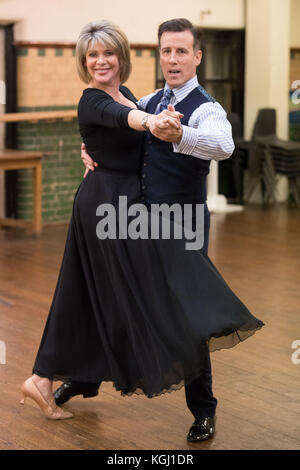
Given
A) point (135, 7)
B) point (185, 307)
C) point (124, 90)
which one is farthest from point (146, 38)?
point (185, 307)

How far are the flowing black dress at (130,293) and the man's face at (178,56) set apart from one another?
0.20 metres

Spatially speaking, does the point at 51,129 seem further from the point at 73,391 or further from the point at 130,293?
the point at 130,293

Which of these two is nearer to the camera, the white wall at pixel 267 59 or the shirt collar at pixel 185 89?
the shirt collar at pixel 185 89

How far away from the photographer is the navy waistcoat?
2.81 metres

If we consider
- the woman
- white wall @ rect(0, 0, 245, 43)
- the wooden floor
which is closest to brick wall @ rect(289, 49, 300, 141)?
white wall @ rect(0, 0, 245, 43)

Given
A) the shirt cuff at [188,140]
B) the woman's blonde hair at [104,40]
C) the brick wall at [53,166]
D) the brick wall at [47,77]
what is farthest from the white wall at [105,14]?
the shirt cuff at [188,140]

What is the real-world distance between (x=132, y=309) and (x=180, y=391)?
2.56 feet

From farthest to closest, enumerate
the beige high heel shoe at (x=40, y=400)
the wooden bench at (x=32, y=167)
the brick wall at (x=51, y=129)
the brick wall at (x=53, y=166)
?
the brick wall at (x=53, y=166)
the brick wall at (x=51, y=129)
the wooden bench at (x=32, y=167)
the beige high heel shoe at (x=40, y=400)

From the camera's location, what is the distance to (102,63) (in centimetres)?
290

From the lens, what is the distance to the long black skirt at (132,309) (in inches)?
110

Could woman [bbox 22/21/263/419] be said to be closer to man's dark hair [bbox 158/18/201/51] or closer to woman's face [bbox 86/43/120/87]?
woman's face [bbox 86/43/120/87]

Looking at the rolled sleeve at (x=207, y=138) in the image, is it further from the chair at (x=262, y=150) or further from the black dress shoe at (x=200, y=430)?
the chair at (x=262, y=150)

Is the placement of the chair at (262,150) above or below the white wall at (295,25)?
below

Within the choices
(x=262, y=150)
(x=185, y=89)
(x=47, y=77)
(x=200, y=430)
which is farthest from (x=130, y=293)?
(x=262, y=150)
